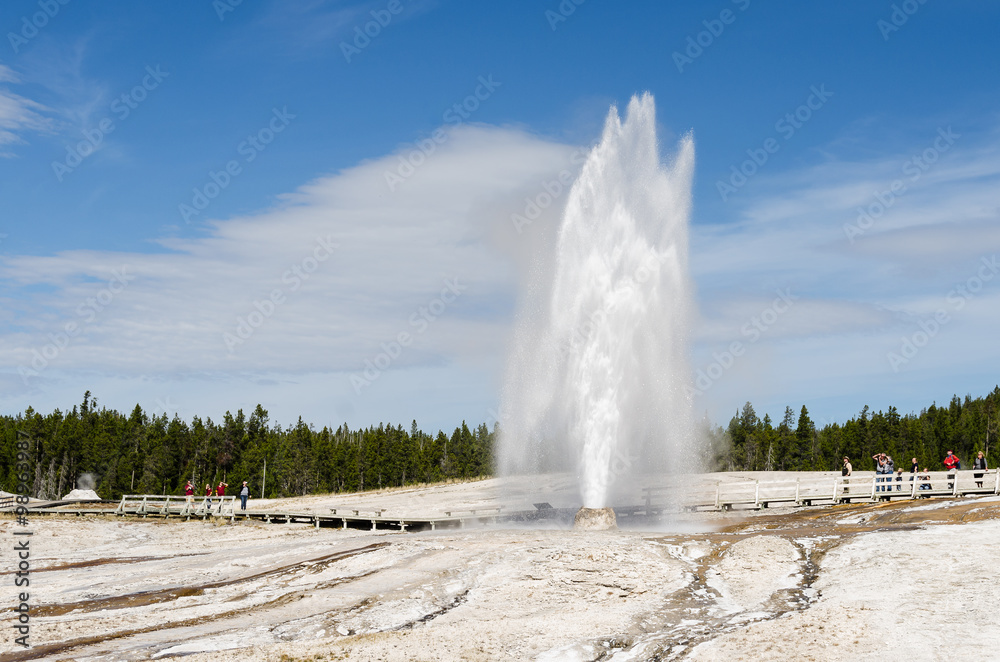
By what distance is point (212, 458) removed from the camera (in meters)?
118

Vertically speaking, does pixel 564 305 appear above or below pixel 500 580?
above

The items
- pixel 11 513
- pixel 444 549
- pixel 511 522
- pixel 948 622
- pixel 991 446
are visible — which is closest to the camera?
pixel 948 622

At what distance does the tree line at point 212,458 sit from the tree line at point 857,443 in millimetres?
37662

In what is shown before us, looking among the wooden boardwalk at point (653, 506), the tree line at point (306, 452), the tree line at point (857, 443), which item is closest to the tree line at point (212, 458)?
the tree line at point (306, 452)

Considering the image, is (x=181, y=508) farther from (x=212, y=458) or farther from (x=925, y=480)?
(x=212, y=458)

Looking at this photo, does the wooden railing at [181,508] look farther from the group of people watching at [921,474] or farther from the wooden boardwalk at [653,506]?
the group of people watching at [921,474]

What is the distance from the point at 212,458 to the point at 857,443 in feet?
302

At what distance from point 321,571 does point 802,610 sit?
41.8ft

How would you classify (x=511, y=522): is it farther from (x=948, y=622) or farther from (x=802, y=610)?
(x=948, y=622)

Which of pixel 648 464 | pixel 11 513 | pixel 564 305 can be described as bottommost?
pixel 11 513

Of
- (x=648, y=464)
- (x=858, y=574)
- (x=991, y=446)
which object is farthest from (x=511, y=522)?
(x=991, y=446)

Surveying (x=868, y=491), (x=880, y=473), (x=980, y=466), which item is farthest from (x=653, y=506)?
(x=980, y=466)

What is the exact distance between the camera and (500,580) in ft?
69.9

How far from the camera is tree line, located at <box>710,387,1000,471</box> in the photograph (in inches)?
4624
